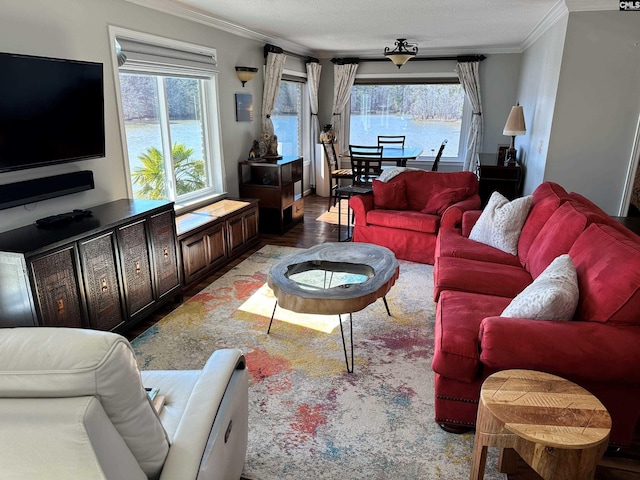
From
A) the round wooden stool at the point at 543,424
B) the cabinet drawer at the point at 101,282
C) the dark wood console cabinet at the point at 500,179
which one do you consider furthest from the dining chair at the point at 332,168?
the round wooden stool at the point at 543,424

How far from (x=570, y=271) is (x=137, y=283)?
2766mm

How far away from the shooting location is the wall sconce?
5.05m

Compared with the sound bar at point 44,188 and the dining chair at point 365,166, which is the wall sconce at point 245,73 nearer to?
the dining chair at point 365,166

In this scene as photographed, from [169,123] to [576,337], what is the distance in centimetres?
386

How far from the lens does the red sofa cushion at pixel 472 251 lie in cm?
324

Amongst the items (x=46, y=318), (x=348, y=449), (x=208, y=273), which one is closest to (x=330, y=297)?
(x=348, y=449)

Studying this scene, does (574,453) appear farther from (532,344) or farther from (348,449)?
(348,449)

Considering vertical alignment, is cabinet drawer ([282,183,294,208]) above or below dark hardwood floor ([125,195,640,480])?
above

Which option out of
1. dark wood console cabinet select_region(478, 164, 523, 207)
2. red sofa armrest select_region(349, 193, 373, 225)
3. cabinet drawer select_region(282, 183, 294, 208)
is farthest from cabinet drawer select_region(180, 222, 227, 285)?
dark wood console cabinet select_region(478, 164, 523, 207)

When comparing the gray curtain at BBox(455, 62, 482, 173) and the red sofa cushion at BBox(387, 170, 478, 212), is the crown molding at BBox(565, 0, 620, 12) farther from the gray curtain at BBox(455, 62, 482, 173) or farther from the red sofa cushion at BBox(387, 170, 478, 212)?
the gray curtain at BBox(455, 62, 482, 173)

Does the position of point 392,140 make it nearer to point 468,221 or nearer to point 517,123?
point 517,123

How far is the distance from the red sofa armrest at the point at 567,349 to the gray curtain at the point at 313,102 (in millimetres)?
6289

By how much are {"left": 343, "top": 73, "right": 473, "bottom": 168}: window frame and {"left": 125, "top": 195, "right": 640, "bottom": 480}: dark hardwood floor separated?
1.97 meters

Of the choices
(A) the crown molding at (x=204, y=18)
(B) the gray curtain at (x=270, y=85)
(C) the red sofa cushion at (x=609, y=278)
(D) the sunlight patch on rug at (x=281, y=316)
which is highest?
(A) the crown molding at (x=204, y=18)
